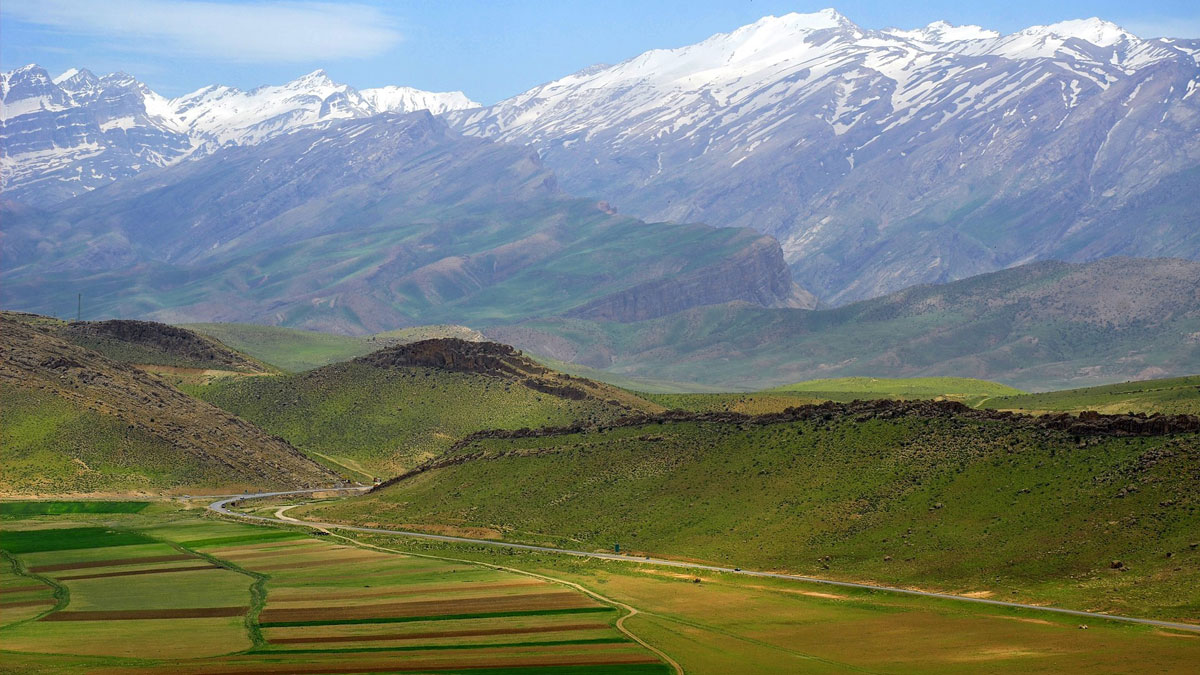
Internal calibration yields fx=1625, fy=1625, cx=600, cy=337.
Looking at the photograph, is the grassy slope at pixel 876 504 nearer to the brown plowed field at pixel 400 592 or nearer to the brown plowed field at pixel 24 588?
the brown plowed field at pixel 400 592

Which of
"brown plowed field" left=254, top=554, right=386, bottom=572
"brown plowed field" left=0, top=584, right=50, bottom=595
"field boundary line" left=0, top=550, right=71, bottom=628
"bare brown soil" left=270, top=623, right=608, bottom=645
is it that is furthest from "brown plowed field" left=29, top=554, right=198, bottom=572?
"bare brown soil" left=270, top=623, right=608, bottom=645

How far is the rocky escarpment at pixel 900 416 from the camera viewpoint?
117 m

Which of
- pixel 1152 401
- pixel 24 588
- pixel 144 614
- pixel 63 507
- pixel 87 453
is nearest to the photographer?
pixel 144 614

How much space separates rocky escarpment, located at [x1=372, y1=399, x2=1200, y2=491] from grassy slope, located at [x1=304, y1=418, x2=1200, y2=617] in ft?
5.40

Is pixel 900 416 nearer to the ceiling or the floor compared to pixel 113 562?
nearer to the ceiling

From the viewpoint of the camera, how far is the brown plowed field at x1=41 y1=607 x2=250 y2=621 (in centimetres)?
9938

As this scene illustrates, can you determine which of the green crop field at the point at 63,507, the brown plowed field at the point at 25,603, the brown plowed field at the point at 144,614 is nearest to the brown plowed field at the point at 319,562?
the brown plowed field at the point at 25,603

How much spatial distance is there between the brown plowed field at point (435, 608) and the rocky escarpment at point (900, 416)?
1628 inches

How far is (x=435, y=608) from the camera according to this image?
336 feet

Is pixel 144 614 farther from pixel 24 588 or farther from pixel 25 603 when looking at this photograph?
pixel 24 588

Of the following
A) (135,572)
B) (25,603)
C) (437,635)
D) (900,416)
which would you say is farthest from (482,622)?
(900,416)

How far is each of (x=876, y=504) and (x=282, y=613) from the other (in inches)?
1803

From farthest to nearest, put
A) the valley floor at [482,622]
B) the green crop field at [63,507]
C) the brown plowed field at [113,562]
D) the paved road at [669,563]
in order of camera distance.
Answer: the green crop field at [63,507] < the brown plowed field at [113,562] < the paved road at [669,563] < the valley floor at [482,622]

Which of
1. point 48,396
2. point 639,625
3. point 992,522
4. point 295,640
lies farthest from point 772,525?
point 48,396
